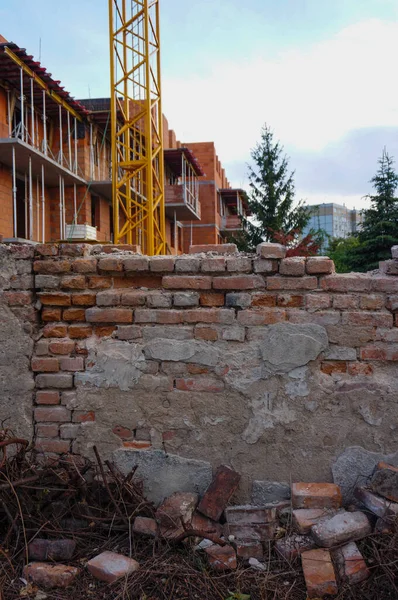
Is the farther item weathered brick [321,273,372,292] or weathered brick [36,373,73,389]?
weathered brick [36,373,73,389]

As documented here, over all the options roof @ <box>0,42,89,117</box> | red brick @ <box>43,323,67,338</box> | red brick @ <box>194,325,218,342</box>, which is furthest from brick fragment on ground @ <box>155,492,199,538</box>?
roof @ <box>0,42,89,117</box>

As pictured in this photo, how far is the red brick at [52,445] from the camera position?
3.01 metres

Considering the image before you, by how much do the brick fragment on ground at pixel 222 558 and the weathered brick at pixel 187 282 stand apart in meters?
1.43

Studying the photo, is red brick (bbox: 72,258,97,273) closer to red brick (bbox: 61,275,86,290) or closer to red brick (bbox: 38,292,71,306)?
red brick (bbox: 61,275,86,290)

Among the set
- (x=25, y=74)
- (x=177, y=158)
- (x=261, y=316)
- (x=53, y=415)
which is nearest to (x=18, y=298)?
(x=53, y=415)

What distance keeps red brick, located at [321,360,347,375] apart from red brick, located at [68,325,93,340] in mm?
1447

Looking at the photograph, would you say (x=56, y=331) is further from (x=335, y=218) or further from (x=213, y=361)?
(x=335, y=218)

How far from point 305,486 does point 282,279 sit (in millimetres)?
1202

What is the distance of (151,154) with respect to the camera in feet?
60.1

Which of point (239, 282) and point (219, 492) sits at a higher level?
point (239, 282)

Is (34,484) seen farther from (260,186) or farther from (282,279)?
(260,186)

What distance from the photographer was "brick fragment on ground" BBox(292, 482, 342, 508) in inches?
105

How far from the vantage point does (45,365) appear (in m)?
3.03

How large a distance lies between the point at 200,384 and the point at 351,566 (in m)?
1.22
